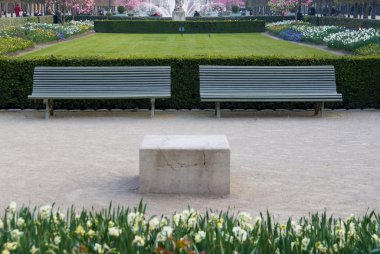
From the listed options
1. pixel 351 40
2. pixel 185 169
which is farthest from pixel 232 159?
pixel 351 40

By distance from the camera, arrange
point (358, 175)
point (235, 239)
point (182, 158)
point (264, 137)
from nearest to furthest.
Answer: point (235, 239)
point (182, 158)
point (358, 175)
point (264, 137)

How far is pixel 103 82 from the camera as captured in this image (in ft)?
44.1

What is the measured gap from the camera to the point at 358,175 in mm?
9078

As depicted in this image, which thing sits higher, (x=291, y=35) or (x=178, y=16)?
Result: (x=178, y=16)

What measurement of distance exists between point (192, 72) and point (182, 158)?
245 inches

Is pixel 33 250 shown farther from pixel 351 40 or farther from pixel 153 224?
pixel 351 40

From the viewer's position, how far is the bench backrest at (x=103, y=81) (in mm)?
13320

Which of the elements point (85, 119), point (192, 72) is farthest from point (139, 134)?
point (192, 72)

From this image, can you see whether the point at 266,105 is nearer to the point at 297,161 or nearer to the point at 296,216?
the point at 297,161

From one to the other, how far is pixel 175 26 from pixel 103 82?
37381mm

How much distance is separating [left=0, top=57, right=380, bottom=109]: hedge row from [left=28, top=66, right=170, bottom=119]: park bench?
67cm

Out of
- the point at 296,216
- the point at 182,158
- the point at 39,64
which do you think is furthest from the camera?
the point at 39,64

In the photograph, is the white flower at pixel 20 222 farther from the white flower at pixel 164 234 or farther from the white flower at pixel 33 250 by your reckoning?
the white flower at pixel 164 234

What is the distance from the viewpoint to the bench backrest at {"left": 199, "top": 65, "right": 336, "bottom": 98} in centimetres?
1345
